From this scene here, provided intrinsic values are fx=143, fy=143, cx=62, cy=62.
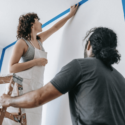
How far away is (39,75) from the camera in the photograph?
3.70 ft

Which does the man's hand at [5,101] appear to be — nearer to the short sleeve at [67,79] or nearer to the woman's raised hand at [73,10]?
the short sleeve at [67,79]

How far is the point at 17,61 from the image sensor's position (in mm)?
1051

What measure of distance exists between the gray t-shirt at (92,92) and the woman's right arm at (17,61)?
489mm

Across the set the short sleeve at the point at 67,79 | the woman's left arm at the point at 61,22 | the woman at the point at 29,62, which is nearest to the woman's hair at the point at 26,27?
the woman at the point at 29,62

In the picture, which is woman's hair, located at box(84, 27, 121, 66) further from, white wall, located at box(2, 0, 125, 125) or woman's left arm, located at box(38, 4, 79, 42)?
woman's left arm, located at box(38, 4, 79, 42)

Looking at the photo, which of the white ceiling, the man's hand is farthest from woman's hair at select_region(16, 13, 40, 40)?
the man's hand

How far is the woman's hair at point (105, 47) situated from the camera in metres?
0.67

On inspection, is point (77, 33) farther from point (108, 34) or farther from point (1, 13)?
point (1, 13)

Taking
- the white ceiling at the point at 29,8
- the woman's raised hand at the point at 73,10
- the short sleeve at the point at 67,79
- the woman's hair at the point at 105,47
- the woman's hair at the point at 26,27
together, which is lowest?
the short sleeve at the point at 67,79

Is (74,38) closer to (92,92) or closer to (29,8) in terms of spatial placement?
(29,8)

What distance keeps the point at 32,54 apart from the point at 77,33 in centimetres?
47

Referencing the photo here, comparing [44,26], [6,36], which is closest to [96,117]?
[44,26]

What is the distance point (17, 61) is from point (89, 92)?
651 millimetres

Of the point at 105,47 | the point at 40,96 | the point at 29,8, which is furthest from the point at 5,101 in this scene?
the point at 29,8
